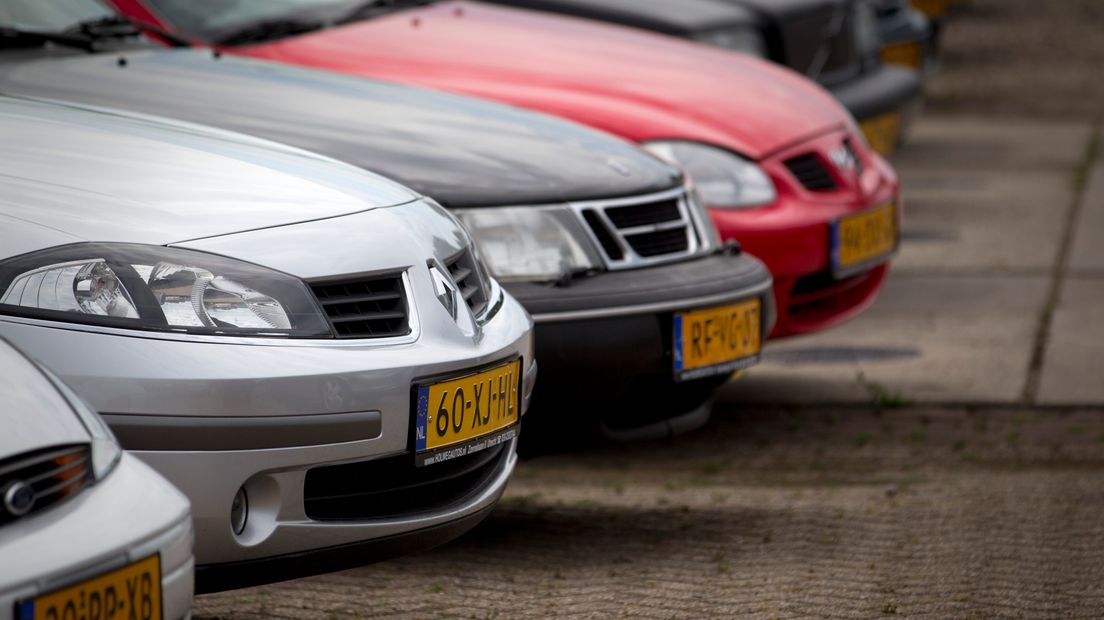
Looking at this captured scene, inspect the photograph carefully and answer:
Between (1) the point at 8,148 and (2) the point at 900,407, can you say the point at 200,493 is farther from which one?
(2) the point at 900,407

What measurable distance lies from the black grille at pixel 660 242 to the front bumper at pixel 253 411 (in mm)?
1272

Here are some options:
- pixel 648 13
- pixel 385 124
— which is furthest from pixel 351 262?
pixel 648 13

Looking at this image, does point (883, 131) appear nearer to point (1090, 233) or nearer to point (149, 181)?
point (1090, 233)

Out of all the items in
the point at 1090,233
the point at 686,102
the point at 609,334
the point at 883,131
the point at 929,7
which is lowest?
the point at 929,7

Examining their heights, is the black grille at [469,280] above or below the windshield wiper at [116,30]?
below

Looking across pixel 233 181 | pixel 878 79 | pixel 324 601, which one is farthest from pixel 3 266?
pixel 878 79

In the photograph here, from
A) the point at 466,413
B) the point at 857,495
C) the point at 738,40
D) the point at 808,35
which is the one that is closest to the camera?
the point at 466,413

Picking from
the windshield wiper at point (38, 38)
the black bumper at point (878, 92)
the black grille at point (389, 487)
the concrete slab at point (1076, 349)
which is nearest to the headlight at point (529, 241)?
the black grille at point (389, 487)

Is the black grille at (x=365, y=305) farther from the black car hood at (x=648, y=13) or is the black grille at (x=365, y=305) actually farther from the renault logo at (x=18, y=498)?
the black car hood at (x=648, y=13)

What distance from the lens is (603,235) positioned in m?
4.00

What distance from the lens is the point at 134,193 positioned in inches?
111

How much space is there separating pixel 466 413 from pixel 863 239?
8.66 feet

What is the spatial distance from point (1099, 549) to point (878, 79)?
4766 millimetres

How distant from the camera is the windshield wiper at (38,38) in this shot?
4.22 m
